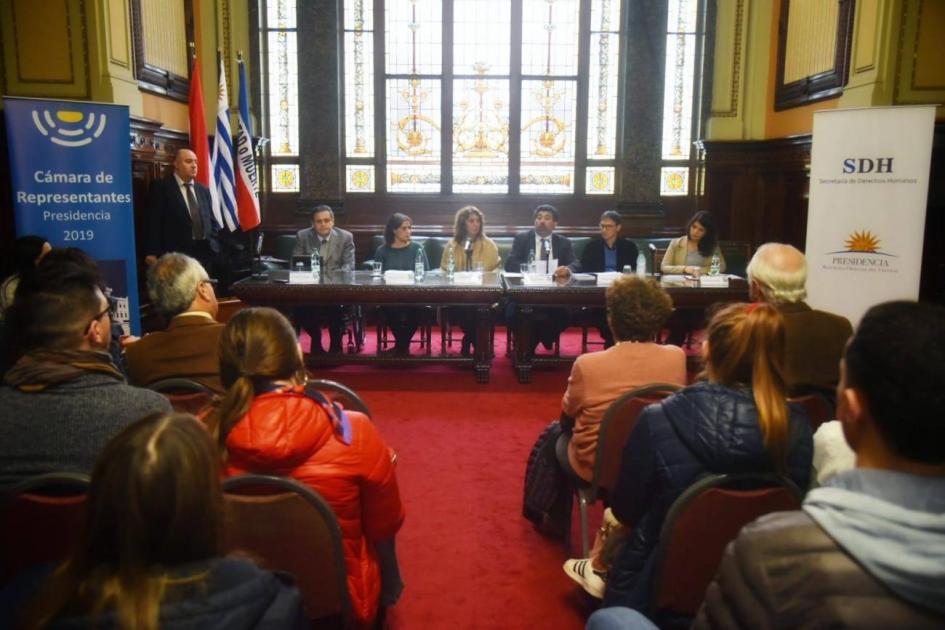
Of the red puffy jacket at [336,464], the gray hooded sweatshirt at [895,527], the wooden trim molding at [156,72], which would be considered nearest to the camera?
the gray hooded sweatshirt at [895,527]

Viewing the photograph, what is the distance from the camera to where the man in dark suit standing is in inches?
217

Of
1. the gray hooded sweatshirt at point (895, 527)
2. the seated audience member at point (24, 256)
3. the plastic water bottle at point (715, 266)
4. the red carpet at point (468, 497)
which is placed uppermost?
the seated audience member at point (24, 256)

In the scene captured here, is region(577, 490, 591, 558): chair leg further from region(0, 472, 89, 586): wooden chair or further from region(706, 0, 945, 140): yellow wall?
region(706, 0, 945, 140): yellow wall

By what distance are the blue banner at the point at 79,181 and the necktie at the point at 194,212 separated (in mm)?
867

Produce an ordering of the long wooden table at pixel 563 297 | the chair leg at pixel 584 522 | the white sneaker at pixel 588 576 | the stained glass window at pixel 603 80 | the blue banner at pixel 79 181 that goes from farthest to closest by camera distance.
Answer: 1. the stained glass window at pixel 603 80
2. the long wooden table at pixel 563 297
3. the blue banner at pixel 79 181
4. the chair leg at pixel 584 522
5. the white sneaker at pixel 588 576

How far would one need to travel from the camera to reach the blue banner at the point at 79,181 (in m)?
4.54

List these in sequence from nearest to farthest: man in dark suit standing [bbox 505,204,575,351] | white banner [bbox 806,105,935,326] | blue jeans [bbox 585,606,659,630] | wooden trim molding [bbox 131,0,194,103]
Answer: blue jeans [bbox 585,606,659,630] < white banner [bbox 806,105,935,326] < man in dark suit standing [bbox 505,204,575,351] < wooden trim molding [bbox 131,0,194,103]

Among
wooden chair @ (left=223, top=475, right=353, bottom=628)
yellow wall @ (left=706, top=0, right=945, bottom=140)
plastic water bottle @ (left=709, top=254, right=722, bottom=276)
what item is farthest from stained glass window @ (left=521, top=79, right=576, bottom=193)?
wooden chair @ (left=223, top=475, right=353, bottom=628)

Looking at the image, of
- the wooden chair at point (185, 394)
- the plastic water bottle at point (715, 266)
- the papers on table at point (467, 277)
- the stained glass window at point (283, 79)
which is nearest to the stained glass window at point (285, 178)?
the stained glass window at point (283, 79)

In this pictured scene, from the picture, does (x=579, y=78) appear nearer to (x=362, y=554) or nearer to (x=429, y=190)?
(x=429, y=190)

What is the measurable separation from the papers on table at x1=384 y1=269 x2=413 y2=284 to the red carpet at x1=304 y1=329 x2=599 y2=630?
667mm

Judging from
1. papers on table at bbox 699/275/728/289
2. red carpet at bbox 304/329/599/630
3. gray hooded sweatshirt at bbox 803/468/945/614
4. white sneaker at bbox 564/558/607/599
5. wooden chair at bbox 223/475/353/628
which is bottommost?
red carpet at bbox 304/329/599/630

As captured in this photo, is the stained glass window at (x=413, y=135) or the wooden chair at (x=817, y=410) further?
the stained glass window at (x=413, y=135)

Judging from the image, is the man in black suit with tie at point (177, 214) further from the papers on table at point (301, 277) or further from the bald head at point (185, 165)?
the papers on table at point (301, 277)
